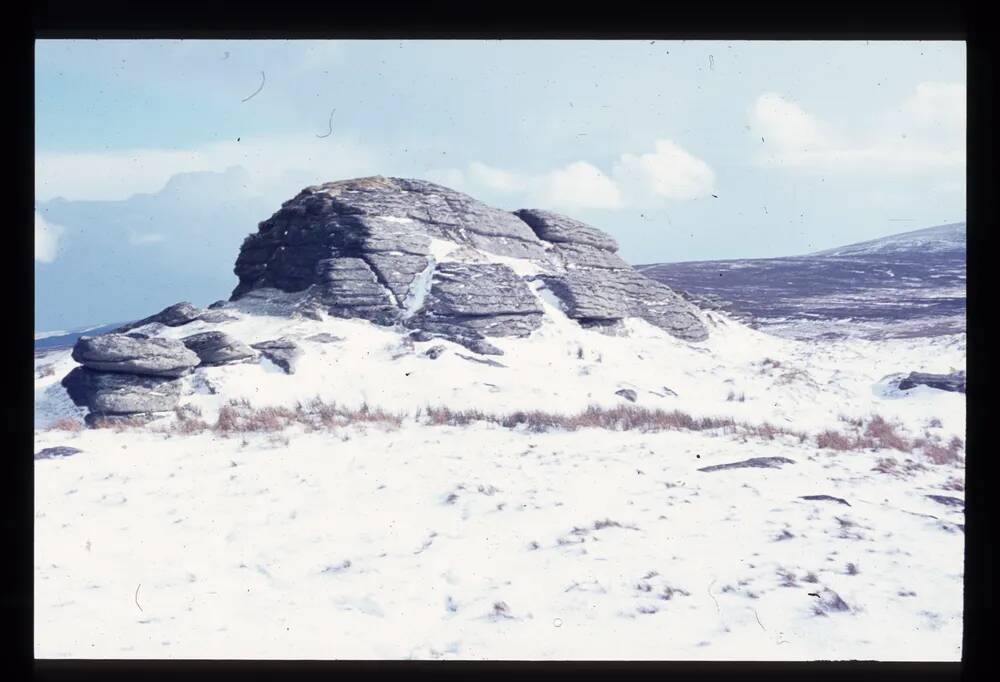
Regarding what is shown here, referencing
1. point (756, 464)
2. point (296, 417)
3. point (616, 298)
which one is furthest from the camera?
point (616, 298)

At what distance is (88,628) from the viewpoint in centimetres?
522

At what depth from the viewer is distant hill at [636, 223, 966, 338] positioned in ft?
78.5

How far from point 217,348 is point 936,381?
56.7 feet

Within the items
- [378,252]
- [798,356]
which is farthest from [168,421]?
[798,356]

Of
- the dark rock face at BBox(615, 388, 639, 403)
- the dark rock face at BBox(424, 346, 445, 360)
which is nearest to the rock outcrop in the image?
the dark rock face at BBox(424, 346, 445, 360)

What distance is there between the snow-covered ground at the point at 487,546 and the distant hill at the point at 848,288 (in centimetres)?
1240

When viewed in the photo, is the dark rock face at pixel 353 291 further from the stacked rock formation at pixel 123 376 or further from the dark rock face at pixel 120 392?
the dark rock face at pixel 120 392

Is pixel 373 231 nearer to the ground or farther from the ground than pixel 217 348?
farther from the ground

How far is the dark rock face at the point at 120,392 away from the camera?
13.1 meters

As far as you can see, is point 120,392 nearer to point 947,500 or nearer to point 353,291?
point 353,291

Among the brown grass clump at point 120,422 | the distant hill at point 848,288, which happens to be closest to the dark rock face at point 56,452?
the brown grass clump at point 120,422

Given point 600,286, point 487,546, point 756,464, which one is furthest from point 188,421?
point 600,286

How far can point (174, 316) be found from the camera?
60.3 feet

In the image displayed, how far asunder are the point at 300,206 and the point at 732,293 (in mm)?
18668
